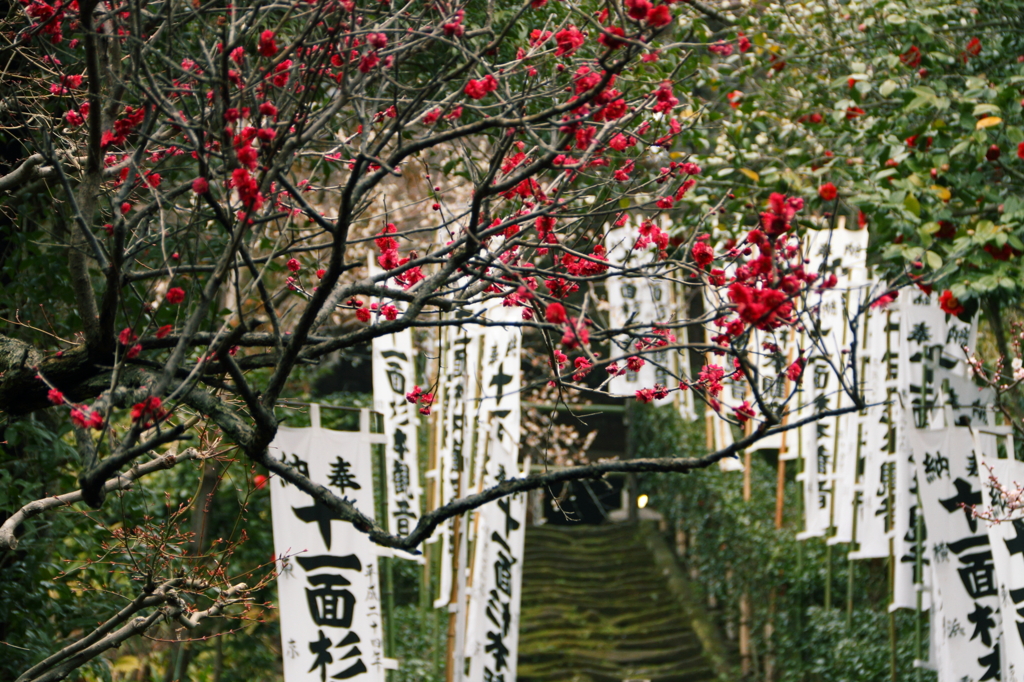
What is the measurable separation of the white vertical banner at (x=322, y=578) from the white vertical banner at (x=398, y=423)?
1.76 metres

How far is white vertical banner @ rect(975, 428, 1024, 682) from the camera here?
229 inches

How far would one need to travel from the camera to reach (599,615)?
13.5 metres

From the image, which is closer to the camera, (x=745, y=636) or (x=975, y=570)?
(x=975, y=570)

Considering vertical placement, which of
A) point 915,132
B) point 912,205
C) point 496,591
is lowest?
point 496,591

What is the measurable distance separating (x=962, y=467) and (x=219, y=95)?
20.4ft

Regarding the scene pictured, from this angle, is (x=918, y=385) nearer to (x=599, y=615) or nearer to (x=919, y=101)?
(x=919, y=101)

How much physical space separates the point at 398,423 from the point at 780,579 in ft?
18.0

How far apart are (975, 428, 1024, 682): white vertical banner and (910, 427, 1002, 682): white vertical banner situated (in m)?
0.26

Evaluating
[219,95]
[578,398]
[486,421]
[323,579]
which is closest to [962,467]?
[486,421]

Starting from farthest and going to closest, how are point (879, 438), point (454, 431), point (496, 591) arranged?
1. point (454, 431)
2. point (879, 438)
3. point (496, 591)

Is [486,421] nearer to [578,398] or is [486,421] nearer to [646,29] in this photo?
[646,29]

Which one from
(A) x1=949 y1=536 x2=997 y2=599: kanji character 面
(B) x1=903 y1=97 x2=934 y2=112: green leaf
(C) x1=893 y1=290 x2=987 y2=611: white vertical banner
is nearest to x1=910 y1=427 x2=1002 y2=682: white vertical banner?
(A) x1=949 y1=536 x2=997 y2=599: kanji character 面

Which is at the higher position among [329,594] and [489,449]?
[489,449]

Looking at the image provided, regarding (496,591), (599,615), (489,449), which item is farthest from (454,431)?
(599,615)
